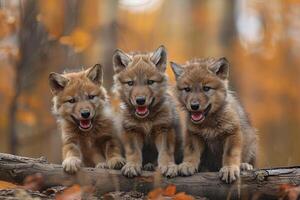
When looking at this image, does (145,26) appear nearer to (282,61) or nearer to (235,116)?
(282,61)

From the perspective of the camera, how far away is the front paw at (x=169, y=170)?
280 inches

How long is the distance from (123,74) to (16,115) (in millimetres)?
6608

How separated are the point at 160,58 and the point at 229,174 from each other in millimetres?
1949

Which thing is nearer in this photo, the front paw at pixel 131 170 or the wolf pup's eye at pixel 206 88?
the front paw at pixel 131 170

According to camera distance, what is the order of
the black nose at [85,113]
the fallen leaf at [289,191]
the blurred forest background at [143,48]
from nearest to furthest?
the fallen leaf at [289,191] < the black nose at [85,113] < the blurred forest background at [143,48]

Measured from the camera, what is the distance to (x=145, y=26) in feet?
96.2

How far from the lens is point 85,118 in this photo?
775 centimetres

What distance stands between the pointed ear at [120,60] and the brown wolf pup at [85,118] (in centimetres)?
27

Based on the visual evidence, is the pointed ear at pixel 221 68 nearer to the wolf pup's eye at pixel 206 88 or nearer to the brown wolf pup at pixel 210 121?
the brown wolf pup at pixel 210 121

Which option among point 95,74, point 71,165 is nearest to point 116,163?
point 71,165

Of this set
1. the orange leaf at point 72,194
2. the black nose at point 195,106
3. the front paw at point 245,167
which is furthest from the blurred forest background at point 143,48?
the orange leaf at point 72,194

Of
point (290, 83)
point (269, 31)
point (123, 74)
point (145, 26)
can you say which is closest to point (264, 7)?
point (269, 31)

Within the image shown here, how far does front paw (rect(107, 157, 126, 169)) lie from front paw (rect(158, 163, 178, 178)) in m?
0.57

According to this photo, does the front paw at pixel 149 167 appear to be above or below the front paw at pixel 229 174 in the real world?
above
